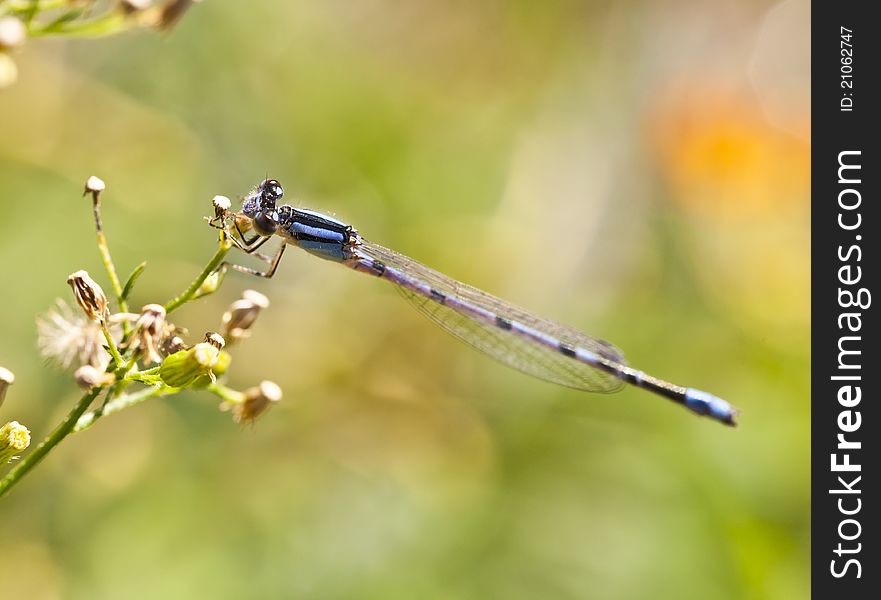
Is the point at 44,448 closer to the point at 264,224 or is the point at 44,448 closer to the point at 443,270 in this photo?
the point at 264,224

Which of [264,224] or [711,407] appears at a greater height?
[711,407]

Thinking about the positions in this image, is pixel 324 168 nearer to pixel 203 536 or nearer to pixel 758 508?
pixel 203 536

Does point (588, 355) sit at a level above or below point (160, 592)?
above

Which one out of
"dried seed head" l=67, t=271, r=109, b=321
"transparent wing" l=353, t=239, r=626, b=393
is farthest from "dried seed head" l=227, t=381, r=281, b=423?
"transparent wing" l=353, t=239, r=626, b=393

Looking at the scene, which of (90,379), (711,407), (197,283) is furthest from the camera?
(711,407)

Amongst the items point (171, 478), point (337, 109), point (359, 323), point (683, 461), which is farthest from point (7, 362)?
point (683, 461)
